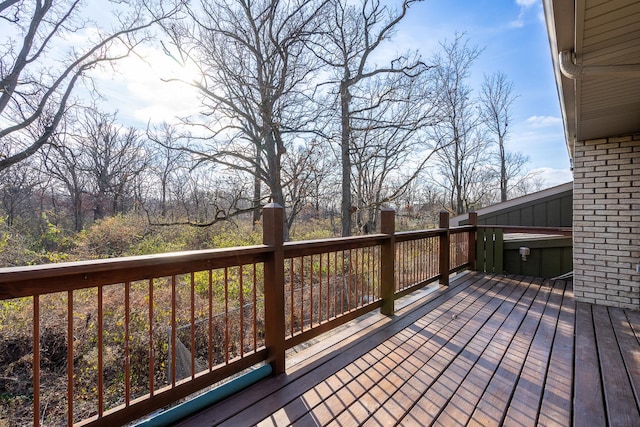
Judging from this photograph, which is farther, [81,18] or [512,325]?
[81,18]

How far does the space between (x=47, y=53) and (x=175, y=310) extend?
10.2 metres

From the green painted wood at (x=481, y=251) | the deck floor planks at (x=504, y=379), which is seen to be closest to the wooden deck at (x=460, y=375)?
the deck floor planks at (x=504, y=379)

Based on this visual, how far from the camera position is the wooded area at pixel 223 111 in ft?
23.8

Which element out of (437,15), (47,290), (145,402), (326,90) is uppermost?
(437,15)

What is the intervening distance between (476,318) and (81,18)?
37.8ft

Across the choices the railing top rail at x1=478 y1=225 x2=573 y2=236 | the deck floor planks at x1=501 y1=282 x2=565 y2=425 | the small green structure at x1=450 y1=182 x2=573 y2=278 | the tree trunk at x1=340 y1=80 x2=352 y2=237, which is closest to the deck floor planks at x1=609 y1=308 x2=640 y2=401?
the deck floor planks at x1=501 y1=282 x2=565 y2=425

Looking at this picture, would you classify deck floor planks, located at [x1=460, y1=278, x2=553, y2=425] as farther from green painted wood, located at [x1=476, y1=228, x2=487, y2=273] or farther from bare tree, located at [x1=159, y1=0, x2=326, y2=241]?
bare tree, located at [x1=159, y1=0, x2=326, y2=241]

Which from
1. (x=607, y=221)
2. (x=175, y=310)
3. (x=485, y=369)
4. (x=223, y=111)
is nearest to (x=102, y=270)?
(x=175, y=310)

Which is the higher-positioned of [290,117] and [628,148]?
[290,117]

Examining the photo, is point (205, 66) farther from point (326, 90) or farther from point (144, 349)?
point (144, 349)

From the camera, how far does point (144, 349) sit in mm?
4805

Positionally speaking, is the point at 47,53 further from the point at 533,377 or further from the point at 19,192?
the point at 533,377

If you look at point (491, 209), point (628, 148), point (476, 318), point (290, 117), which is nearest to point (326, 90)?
point (290, 117)

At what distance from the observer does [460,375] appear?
2.06 metres
